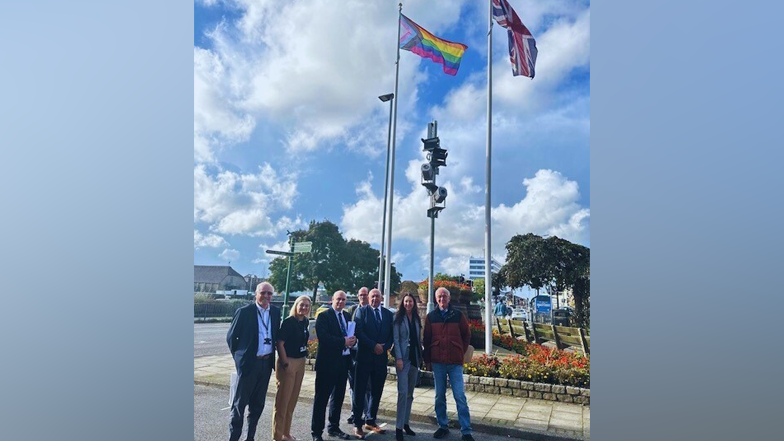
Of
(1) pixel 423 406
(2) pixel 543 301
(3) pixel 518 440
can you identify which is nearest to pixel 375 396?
(1) pixel 423 406

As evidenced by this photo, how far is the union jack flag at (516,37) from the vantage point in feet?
42.5

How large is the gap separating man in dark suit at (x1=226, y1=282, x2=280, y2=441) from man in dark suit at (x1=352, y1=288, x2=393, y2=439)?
49.2 inches

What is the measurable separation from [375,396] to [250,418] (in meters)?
1.78

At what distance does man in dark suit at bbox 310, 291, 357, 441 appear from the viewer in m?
5.50

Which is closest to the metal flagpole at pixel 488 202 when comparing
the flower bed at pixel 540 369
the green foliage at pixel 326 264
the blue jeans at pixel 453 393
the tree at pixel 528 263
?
the flower bed at pixel 540 369

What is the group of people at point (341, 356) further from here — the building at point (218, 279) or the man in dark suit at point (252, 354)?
the building at point (218, 279)

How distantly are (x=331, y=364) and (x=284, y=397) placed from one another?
690mm

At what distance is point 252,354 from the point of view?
500 cm

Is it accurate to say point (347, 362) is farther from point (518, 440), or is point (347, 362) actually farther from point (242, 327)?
point (518, 440)

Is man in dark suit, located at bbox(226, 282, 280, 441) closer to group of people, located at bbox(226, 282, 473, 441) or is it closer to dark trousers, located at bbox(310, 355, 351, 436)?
group of people, located at bbox(226, 282, 473, 441)

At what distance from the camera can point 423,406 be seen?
7.23 m

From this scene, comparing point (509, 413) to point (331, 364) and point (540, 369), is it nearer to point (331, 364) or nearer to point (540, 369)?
point (540, 369)

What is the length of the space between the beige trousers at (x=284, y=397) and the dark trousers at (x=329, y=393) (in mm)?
298

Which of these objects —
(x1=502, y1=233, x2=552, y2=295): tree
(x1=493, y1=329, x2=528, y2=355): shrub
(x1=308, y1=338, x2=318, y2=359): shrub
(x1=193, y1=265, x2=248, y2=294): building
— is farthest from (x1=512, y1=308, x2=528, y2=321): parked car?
(x1=193, y1=265, x2=248, y2=294): building
